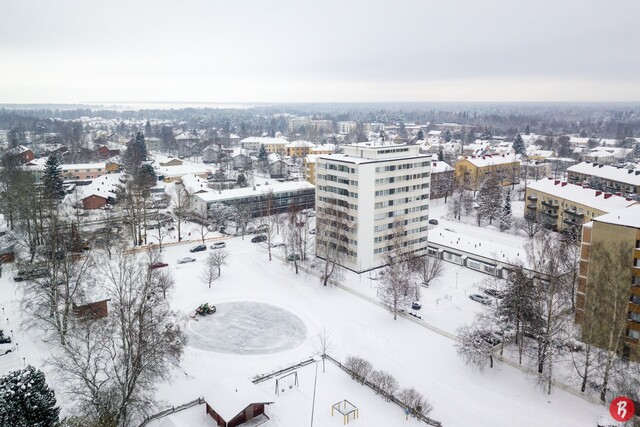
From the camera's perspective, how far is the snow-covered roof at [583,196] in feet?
143

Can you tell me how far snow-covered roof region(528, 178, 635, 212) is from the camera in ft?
143

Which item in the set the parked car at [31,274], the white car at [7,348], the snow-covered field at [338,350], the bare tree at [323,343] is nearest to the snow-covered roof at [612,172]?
the snow-covered field at [338,350]

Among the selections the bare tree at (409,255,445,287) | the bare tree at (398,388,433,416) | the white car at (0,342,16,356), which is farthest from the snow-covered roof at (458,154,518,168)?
the white car at (0,342,16,356)

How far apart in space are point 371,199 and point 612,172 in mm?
43188

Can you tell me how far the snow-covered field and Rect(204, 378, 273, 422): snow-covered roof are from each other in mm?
429

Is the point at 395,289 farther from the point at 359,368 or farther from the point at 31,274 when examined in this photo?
the point at 31,274

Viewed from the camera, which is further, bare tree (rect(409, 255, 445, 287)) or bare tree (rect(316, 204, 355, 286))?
bare tree (rect(409, 255, 445, 287))

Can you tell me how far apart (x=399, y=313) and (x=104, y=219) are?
1387 inches

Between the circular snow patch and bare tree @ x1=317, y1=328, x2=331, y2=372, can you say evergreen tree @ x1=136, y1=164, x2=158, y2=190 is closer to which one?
the circular snow patch

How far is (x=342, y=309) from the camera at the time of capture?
30609mm

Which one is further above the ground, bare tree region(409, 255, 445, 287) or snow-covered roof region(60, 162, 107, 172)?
snow-covered roof region(60, 162, 107, 172)

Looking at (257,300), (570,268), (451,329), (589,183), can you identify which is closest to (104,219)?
(257,300)

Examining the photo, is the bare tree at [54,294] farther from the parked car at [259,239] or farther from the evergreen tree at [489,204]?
the evergreen tree at [489,204]

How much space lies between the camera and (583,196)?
1849 inches
